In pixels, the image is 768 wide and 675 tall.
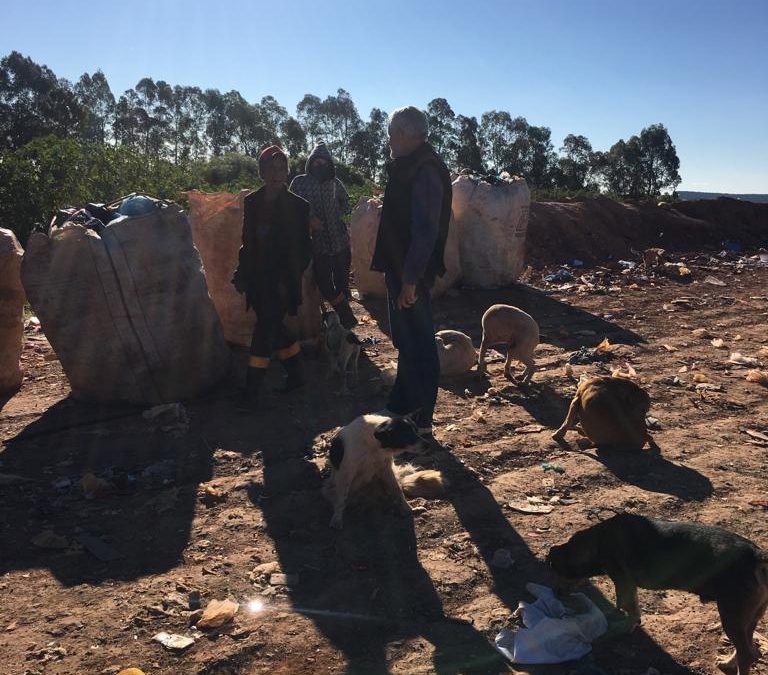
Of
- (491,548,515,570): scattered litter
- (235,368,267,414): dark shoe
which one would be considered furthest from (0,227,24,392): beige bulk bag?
(491,548,515,570): scattered litter

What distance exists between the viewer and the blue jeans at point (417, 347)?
403 cm

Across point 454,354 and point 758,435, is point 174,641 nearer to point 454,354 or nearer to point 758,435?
point 454,354

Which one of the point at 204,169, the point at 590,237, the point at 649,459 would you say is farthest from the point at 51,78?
the point at 649,459

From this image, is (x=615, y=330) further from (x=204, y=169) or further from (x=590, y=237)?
(x=204, y=169)

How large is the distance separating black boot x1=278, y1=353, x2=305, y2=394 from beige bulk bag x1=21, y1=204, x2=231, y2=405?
0.67 meters

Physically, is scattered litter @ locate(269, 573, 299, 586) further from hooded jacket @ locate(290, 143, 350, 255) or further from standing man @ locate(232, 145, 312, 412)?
hooded jacket @ locate(290, 143, 350, 255)

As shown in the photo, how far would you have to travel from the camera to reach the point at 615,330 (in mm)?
7555

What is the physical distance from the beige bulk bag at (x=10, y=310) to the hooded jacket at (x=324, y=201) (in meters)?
2.43

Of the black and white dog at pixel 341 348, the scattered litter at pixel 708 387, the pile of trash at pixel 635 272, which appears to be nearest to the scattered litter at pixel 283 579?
the black and white dog at pixel 341 348

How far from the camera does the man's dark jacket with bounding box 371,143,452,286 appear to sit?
148 inches

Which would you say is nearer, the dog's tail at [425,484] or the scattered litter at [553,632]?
the scattered litter at [553,632]

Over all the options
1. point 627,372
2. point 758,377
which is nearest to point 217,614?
point 627,372

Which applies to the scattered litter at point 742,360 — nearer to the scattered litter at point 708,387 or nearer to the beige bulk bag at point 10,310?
the scattered litter at point 708,387

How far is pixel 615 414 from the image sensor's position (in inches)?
163
